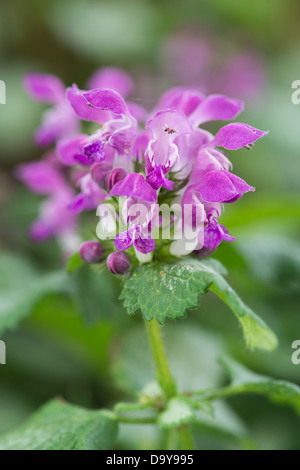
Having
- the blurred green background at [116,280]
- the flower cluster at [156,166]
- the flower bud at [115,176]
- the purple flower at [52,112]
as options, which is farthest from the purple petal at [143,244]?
the purple flower at [52,112]


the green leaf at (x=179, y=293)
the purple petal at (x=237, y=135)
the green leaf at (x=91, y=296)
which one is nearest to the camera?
the green leaf at (x=179, y=293)

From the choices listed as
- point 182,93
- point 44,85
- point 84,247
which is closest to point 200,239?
point 84,247

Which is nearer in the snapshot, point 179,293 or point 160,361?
point 179,293

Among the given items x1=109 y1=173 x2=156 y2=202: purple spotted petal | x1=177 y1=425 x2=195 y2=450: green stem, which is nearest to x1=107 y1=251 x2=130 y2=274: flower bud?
x1=109 y1=173 x2=156 y2=202: purple spotted petal

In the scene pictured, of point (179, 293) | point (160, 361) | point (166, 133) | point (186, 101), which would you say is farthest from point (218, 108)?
point (160, 361)

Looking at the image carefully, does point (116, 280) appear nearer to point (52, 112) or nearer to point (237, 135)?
point (52, 112)

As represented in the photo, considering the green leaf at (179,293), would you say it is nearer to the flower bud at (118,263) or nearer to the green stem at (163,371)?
the flower bud at (118,263)

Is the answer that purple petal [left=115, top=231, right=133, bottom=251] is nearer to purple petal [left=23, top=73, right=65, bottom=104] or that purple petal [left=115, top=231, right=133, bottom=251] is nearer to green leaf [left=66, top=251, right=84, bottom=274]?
green leaf [left=66, top=251, right=84, bottom=274]
